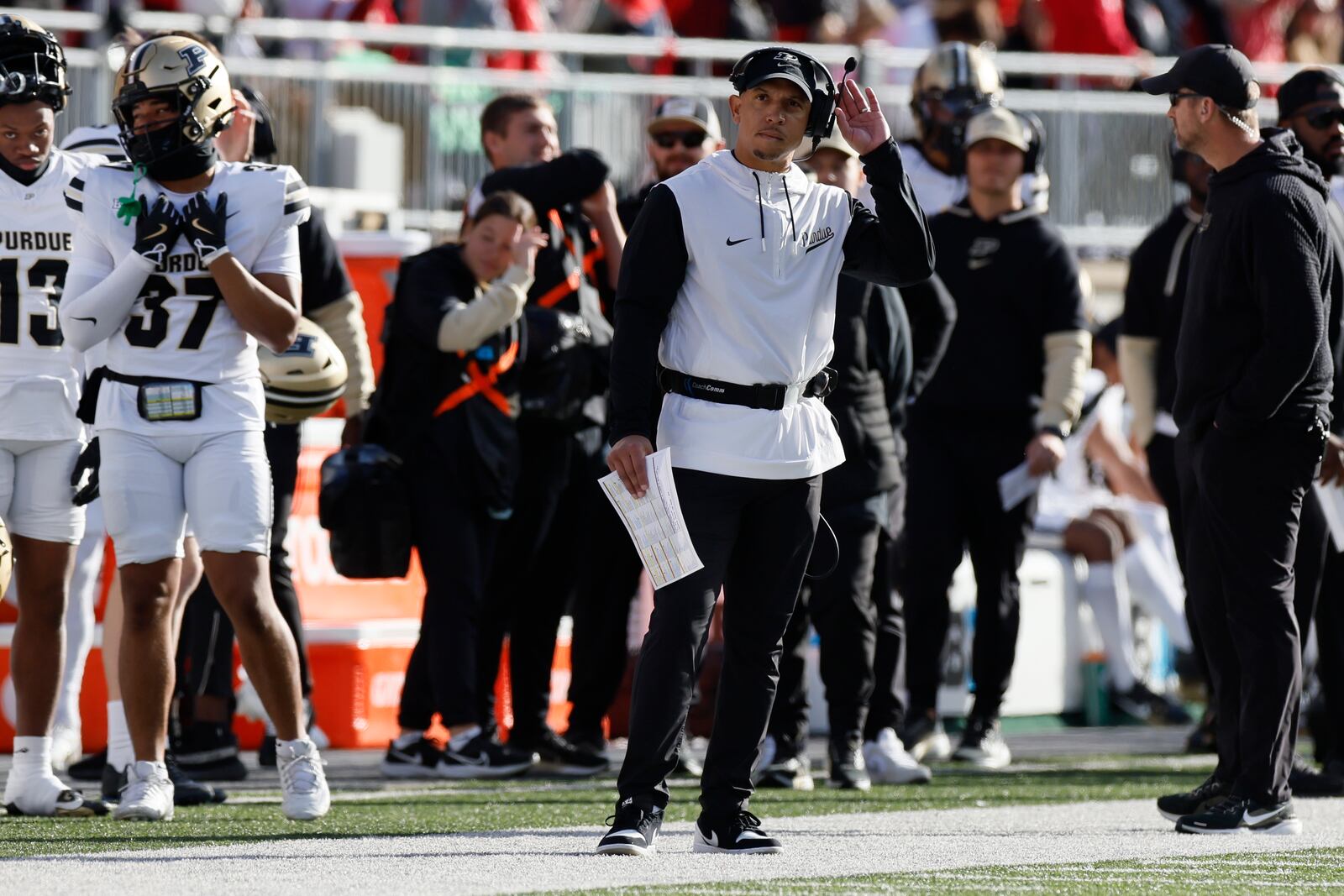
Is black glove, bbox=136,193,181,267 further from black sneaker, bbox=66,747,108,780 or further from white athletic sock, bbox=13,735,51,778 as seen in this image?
black sneaker, bbox=66,747,108,780

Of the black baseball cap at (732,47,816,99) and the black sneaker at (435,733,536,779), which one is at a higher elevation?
the black baseball cap at (732,47,816,99)

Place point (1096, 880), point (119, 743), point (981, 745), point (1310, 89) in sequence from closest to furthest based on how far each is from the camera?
point (1096, 880), point (119, 743), point (1310, 89), point (981, 745)

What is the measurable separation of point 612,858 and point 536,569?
330 cm

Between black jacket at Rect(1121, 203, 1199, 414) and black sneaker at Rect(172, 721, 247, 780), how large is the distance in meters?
3.73

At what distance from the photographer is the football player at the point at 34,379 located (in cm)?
712

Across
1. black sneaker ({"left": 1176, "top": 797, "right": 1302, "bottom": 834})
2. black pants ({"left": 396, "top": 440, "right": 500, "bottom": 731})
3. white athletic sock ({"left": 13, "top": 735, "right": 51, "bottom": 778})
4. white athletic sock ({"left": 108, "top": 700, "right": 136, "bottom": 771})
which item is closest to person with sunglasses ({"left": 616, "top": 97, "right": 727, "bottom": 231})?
black pants ({"left": 396, "top": 440, "right": 500, "bottom": 731})

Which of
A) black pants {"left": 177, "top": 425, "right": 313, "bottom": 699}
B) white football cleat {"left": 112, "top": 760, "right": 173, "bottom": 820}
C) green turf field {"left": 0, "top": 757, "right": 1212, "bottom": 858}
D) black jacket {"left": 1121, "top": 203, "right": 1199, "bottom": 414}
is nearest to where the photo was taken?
green turf field {"left": 0, "top": 757, "right": 1212, "bottom": 858}

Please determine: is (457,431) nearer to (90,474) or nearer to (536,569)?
(536,569)

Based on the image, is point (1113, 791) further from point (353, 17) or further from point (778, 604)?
point (353, 17)

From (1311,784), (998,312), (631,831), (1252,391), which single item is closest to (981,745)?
(1311,784)

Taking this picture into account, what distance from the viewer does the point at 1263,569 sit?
6797 millimetres

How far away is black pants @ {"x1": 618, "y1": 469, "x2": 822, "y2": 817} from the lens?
600cm

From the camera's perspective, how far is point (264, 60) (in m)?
12.7

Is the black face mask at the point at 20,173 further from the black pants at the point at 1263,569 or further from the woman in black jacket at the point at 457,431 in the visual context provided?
the black pants at the point at 1263,569
